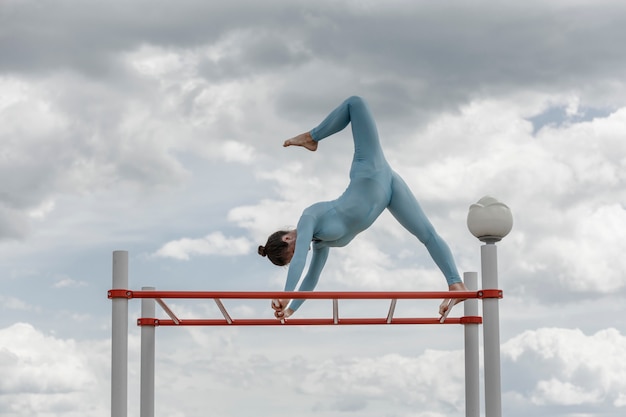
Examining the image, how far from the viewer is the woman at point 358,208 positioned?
23.6ft

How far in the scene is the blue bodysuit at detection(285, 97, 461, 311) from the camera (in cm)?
719

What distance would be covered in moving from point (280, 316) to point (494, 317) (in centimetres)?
171

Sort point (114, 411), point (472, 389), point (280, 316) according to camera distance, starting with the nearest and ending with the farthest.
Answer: point (114, 411)
point (280, 316)
point (472, 389)

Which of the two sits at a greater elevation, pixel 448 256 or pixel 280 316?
pixel 448 256

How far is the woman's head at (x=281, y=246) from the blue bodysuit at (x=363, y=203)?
0.19 metres

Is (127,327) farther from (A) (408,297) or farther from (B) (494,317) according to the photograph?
(B) (494,317)

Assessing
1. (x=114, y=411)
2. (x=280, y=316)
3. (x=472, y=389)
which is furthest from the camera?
(x=472, y=389)

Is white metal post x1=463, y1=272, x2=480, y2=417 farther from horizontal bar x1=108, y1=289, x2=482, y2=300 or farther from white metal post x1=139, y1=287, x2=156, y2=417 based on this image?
white metal post x1=139, y1=287, x2=156, y2=417

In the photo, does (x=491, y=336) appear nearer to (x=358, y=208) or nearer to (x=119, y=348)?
Answer: (x=358, y=208)

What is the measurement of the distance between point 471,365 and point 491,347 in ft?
4.31

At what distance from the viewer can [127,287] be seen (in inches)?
255

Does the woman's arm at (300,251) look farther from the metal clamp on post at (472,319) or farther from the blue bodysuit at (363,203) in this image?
the metal clamp on post at (472,319)

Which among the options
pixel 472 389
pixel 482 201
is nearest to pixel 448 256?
pixel 482 201

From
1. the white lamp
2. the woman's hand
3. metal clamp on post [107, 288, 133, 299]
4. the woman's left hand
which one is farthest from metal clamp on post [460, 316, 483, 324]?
metal clamp on post [107, 288, 133, 299]
